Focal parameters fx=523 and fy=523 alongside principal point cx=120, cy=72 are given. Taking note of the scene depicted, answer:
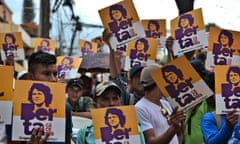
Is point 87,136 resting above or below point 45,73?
below

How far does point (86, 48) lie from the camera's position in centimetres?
1196

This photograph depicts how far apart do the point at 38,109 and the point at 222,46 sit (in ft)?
9.04

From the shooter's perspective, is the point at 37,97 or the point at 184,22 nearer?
the point at 37,97

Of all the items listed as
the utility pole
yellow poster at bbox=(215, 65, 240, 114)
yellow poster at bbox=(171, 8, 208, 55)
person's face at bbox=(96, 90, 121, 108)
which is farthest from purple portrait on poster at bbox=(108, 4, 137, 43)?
the utility pole

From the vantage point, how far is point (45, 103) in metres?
3.42

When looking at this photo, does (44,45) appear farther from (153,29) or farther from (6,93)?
(6,93)

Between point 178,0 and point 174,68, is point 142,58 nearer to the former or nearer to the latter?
point 178,0

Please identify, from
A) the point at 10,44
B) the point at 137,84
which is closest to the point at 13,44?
the point at 10,44

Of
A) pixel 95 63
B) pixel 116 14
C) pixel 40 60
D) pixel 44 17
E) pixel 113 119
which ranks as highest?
pixel 44 17

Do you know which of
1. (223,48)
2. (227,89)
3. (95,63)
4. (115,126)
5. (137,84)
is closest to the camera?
(115,126)

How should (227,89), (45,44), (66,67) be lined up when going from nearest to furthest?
(227,89) < (66,67) < (45,44)

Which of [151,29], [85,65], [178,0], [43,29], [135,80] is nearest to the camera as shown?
[135,80]

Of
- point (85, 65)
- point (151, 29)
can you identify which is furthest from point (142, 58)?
point (85, 65)

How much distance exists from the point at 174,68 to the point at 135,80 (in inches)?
34.6
